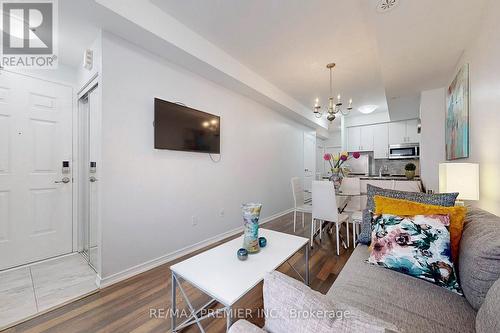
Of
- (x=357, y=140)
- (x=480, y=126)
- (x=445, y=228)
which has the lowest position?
(x=445, y=228)

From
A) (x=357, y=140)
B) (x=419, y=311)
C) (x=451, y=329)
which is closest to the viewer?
(x=451, y=329)

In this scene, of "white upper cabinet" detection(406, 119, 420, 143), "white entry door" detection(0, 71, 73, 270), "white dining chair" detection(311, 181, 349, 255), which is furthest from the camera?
"white upper cabinet" detection(406, 119, 420, 143)

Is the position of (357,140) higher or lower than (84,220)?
higher

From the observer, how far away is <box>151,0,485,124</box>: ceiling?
1693 mm

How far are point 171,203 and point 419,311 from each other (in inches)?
90.4

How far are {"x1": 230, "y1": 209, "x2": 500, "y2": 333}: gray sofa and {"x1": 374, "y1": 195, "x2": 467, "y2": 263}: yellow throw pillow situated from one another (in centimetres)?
4

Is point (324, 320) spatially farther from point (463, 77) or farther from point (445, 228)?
point (463, 77)

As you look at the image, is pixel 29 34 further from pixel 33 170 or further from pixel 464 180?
pixel 464 180

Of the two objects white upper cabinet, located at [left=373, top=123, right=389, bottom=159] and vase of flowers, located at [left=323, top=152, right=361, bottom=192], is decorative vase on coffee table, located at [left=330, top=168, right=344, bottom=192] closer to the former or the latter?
vase of flowers, located at [left=323, top=152, right=361, bottom=192]

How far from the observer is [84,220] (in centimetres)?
254

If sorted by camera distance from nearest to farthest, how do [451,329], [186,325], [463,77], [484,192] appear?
[451,329], [186,325], [484,192], [463,77]

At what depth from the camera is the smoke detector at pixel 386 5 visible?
4.98 feet

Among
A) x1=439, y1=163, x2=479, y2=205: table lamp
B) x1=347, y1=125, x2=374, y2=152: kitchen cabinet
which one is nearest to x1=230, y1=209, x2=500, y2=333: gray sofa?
x1=439, y1=163, x2=479, y2=205: table lamp

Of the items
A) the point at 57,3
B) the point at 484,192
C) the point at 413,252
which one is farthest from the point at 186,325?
the point at 57,3
